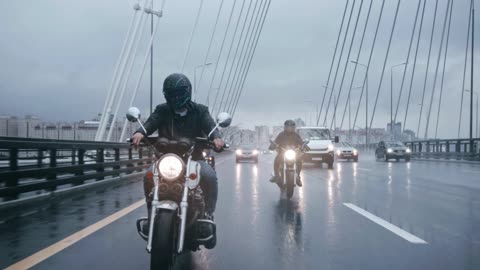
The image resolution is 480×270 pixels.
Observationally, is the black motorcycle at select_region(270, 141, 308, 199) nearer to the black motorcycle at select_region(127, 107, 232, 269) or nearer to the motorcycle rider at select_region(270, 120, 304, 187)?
the motorcycle rider at select_region(270, 120, 304, 187)

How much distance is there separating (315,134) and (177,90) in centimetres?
2065

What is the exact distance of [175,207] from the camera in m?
3.65

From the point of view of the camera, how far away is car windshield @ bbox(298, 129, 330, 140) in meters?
24.2

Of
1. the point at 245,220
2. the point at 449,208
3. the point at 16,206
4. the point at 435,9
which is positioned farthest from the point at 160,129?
the point at 435,9

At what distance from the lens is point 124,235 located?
5.71m

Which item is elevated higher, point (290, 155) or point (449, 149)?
point (290, 155)

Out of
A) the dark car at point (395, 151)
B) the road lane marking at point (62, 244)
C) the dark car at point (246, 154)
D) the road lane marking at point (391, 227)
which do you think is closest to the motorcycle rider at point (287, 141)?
the road lane marking at point (391, 227)

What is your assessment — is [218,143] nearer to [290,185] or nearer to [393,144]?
[290,185]

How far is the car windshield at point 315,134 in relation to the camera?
953 inches

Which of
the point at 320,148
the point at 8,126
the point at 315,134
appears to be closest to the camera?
the point at 8,126

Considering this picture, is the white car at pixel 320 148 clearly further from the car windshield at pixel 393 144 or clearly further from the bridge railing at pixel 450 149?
the car windshield at pixel 393 144

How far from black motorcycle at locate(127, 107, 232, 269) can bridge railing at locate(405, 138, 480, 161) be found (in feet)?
86.3

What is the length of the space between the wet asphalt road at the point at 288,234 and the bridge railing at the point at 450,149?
19.9 metres

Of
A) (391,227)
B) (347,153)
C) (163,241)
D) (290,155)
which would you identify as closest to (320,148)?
(347,153)
